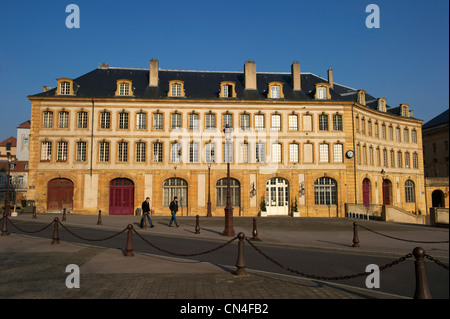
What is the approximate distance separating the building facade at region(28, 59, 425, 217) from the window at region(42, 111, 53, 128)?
9 cm

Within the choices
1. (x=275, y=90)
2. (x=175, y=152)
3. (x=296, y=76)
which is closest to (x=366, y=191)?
(x=296, y=76)

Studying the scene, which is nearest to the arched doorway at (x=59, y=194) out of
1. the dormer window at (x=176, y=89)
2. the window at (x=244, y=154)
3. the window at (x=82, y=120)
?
the window at (x=82, y=120)

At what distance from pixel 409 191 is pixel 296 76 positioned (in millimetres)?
18011

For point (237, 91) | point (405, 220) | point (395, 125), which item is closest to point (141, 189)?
point (237, 91)

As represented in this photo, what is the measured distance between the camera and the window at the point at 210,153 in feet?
96.0

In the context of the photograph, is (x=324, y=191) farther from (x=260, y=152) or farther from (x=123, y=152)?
(x=123, y=152)

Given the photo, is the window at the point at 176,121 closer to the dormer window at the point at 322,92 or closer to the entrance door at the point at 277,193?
the entrance door at the point at 277,193

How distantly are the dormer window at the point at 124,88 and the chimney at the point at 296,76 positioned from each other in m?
15.3

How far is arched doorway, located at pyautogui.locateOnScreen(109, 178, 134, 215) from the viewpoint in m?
28.8

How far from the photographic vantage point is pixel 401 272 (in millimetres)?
7848

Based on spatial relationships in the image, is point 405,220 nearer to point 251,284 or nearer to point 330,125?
point 330,125

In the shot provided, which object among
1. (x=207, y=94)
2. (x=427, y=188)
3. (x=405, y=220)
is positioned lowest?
(x=405, y=220)
